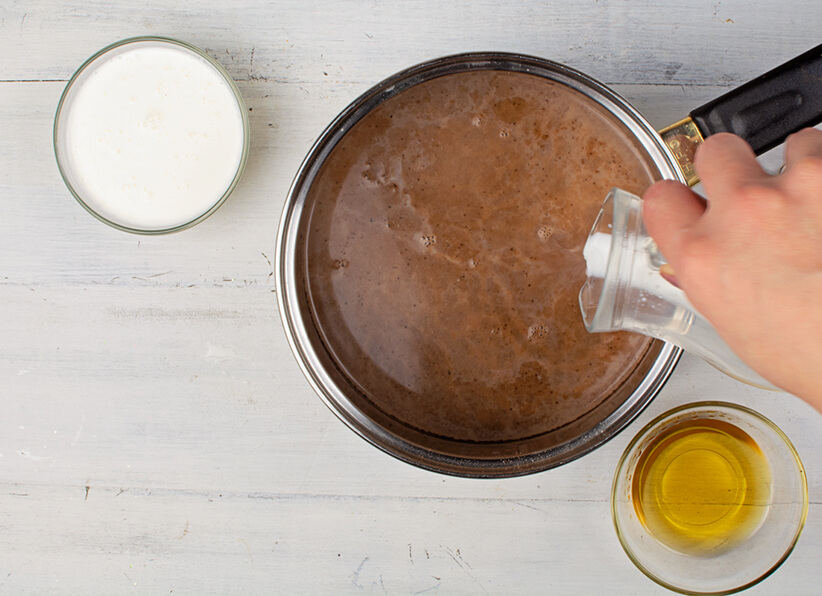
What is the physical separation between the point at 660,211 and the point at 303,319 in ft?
1.55

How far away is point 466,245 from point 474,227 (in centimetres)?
2

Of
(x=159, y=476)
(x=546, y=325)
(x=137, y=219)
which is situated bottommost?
(x=159, y=476)

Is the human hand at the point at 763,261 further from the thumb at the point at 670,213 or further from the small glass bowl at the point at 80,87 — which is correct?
the small glass bowl at the point at 80,87

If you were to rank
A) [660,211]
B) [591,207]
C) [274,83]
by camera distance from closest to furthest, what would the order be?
[660,211] < [591,207] < [274,83]

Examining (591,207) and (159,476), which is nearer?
(591,207)

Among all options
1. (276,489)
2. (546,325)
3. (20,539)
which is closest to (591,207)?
(546,325)

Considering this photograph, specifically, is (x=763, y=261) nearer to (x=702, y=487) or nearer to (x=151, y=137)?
(x=702, y=487)

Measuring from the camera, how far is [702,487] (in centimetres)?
90

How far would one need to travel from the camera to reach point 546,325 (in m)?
0.77

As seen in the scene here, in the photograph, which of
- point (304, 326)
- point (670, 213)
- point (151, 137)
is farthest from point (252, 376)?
point (670, 213)

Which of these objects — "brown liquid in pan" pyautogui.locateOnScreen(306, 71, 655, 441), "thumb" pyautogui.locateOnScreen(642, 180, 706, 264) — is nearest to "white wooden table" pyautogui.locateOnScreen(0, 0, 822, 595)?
"brown liquid in pan" pyautogui.locateOnScreen(306, 71, 655, 441)

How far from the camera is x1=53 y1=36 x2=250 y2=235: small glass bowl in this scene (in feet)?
2.71

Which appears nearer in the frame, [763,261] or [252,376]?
[763,261]

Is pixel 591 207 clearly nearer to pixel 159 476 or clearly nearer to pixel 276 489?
pixel 276 489
